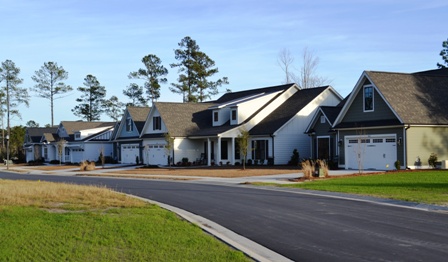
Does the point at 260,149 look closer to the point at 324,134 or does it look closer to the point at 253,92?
the point at 324,134

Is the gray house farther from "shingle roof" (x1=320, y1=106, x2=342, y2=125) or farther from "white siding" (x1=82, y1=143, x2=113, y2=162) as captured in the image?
"white siding" (x1=82, y1=143, x2=113, y2=162)

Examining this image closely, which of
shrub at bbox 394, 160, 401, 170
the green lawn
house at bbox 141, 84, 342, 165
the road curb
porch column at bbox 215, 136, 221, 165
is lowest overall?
the road curb

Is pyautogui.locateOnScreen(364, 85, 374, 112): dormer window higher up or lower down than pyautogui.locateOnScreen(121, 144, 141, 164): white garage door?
higher up

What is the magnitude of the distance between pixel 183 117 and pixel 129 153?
31.9 ft

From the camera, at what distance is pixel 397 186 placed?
25.4 metres

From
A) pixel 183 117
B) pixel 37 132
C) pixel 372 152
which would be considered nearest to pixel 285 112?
pixel 183 117

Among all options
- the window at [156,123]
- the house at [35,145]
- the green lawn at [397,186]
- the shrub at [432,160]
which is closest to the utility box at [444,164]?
the shrub at [432,160]

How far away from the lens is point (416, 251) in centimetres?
1050

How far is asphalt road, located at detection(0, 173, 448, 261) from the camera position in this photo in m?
10.5

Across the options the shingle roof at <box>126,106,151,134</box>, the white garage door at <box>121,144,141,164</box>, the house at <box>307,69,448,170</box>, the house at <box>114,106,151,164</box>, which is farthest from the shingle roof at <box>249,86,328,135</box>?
the white garage door at <box>121,144,141,164</box>

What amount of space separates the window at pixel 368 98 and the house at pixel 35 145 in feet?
171

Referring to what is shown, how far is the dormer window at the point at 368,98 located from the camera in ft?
126

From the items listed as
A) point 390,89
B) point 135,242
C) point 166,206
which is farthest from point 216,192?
point 390,89

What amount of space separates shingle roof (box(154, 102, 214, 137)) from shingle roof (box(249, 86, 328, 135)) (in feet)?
22.5
